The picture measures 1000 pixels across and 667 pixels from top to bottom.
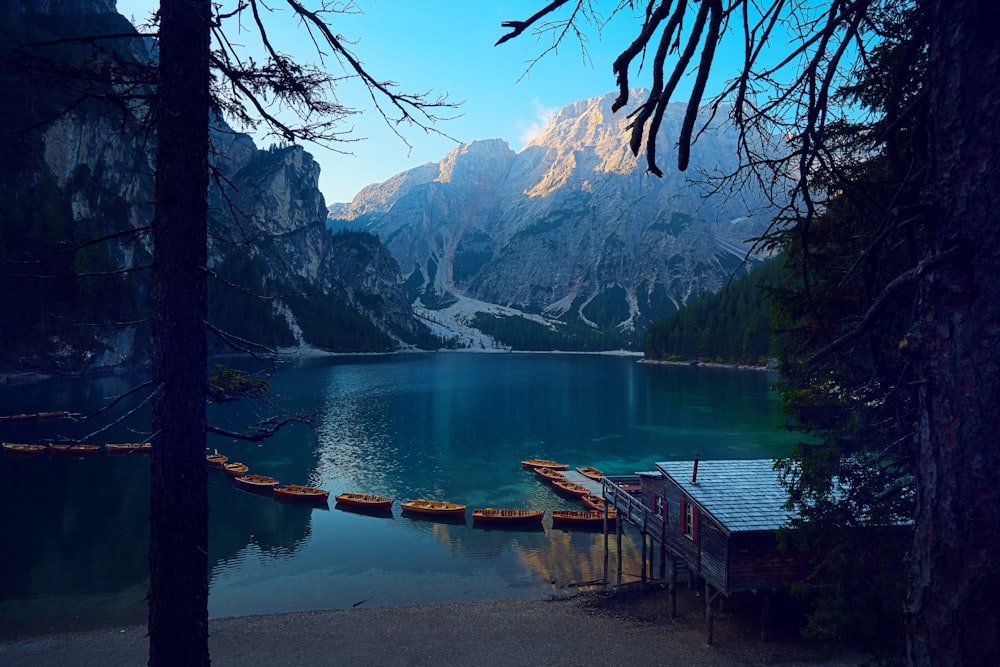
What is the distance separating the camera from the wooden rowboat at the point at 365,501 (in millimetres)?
39031

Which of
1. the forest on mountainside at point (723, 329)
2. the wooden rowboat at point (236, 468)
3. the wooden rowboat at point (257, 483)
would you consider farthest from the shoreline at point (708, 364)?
the wooden rowboat at point (236, 468)

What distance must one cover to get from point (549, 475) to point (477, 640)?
24989 millimetres

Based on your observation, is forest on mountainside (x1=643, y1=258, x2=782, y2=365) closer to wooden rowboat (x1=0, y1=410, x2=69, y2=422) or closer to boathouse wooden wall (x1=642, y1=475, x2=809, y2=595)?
boathouse wooden wall (x1=642, y1=475, x2=809, y2=595)

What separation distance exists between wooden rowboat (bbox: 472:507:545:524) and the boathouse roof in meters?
14.2

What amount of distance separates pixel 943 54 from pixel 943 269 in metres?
1.26

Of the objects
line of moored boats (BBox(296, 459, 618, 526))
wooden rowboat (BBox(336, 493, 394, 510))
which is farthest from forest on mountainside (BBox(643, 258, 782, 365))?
wooden rowboat (BBox(336, 493, 394, 510))

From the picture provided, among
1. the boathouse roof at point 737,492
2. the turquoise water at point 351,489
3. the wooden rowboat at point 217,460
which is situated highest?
the boathouse roof at point 737,492

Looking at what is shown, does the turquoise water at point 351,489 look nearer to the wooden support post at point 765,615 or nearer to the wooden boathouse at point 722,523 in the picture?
the wooden boathouse at point 722,523

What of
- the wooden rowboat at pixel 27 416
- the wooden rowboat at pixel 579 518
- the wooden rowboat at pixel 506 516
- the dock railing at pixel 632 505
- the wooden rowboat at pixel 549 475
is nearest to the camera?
the dock railing at pixel 632 505

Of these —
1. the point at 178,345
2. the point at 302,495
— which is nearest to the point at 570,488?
the point at 302,495

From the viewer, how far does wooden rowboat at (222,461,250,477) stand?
46.0 m

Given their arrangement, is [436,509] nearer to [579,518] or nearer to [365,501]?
[365,501]

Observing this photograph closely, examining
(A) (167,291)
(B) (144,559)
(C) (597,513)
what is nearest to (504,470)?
(C) (597,513)

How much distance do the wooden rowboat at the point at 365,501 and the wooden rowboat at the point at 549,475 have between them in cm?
1308
